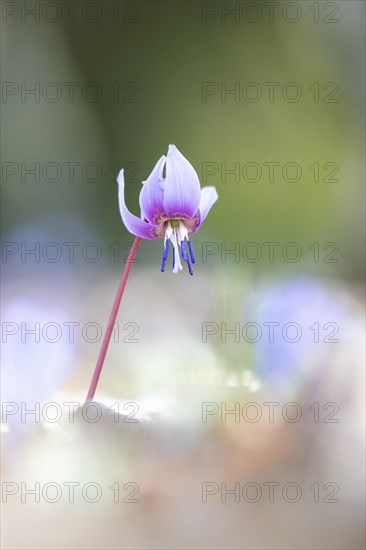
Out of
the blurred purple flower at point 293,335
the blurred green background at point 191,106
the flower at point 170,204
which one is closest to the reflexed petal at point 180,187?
the flower at point 170,204

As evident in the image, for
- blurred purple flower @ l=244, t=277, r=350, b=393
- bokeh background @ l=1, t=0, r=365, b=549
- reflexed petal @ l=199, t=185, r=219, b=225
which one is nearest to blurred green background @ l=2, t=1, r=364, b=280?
bokeh background @ l=1, t=0, r=365, b=549

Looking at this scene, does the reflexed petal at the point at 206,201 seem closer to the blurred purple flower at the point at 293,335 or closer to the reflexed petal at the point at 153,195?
the reflexed petal at the point at 153,195

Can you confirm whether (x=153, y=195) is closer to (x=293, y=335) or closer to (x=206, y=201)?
(x=206, y=201)

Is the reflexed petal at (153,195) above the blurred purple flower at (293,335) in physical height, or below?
above

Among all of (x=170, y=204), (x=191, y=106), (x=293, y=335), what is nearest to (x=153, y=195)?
(x=170, y=204)

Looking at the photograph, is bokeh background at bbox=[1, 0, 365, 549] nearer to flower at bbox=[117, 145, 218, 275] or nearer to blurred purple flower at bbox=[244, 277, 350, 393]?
blurred purple flower at bbox=[244, 277, 350, 393]

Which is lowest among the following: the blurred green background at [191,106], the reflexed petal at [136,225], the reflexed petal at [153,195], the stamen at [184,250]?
the stamen at [184,250]
